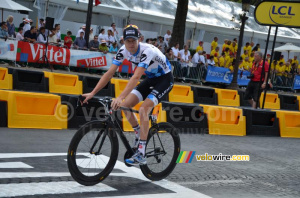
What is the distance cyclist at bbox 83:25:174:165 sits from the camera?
626cm

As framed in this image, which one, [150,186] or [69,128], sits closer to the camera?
[150,186]

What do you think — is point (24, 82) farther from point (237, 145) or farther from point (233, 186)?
point (233, 186)

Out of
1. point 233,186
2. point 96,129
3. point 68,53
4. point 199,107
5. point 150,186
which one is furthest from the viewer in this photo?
point 68,53

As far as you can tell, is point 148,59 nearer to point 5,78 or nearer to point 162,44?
point 5,78

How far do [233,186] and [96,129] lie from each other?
2.19m

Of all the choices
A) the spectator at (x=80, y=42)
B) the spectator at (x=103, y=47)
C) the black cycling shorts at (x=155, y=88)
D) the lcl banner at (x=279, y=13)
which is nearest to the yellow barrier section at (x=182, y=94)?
the lcl banner at (x=279, y=13)

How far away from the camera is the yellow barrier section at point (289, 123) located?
13.9m

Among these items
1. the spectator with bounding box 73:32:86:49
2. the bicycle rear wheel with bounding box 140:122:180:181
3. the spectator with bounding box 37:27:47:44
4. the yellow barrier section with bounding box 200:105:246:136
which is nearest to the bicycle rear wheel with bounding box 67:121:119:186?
the bicycle rear wheel with bounding box 140:122:180:181

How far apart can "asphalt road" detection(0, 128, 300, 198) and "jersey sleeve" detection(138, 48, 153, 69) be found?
5.03 feet

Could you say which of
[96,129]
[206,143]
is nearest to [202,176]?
[96,129]

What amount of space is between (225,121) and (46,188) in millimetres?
8104

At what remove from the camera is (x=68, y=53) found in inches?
844

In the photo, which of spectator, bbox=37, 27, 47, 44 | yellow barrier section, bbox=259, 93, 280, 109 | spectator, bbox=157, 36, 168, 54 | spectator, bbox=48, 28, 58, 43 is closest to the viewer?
spectator, bbox=37, 27, 47, 44

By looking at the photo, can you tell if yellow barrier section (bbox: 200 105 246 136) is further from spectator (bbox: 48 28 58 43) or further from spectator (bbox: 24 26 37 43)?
spectator (bbox: 48 28 58 43)
